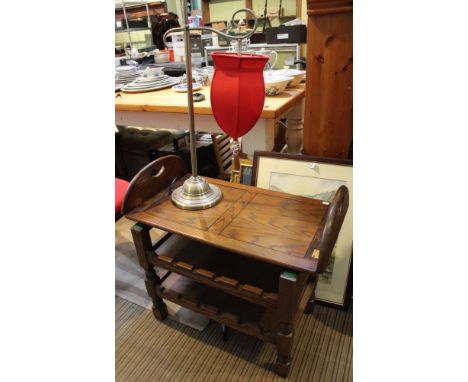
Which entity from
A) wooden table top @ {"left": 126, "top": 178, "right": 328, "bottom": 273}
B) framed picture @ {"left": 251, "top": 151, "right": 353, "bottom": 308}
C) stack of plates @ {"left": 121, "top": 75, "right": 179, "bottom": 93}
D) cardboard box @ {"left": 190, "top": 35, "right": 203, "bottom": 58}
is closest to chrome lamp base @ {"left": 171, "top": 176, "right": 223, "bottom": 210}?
wooden table top @ {"left": 126, "top": 178, "right": 328, "bottom": 273}

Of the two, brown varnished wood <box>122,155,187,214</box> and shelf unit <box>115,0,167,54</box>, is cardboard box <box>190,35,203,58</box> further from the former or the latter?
shelf unit <box>115,0,167,54</box>

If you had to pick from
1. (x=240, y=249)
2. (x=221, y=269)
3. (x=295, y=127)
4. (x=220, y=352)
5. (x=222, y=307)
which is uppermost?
(x=295, y=127)

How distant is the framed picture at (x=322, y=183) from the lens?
115cm

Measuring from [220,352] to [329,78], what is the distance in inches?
41.3

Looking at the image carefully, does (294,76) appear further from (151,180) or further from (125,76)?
(125,76)

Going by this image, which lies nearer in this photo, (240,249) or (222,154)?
(240,249)

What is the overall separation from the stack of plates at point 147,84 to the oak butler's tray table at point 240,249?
713 mm

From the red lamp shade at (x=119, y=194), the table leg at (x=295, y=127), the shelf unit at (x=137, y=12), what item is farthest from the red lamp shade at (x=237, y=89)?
the shelf unit at (x=137, y=12)

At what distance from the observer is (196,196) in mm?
1019

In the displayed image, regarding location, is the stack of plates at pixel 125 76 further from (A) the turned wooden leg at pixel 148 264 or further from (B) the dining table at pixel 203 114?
(A) the turned wooden leg at pixel 148 264

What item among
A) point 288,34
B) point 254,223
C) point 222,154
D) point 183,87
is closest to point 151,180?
point 254,223

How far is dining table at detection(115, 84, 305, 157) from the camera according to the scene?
4.14 feet

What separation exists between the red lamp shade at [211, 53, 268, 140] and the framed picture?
0.37m

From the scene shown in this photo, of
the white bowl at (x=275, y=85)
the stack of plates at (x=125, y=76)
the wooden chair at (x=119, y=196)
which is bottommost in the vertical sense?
the wooden chair at (x=119, y=196)
